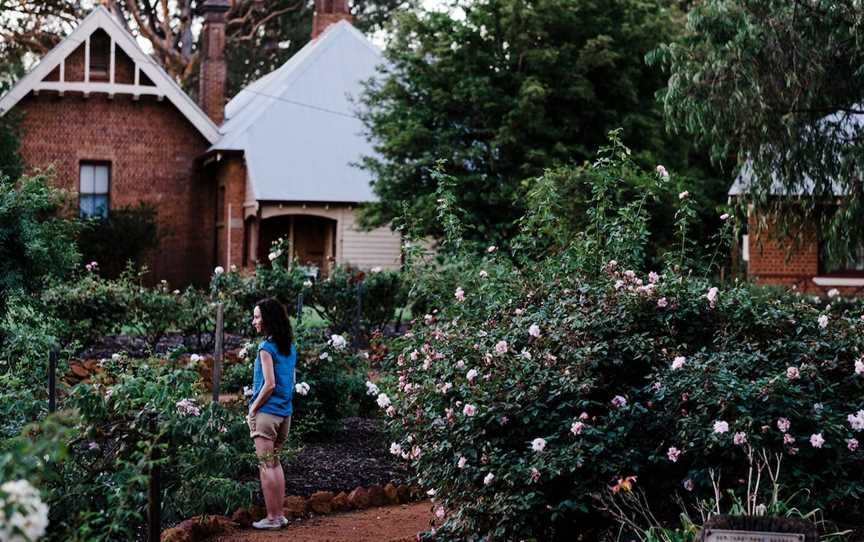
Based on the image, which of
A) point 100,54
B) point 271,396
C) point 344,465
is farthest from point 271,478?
point 100,54

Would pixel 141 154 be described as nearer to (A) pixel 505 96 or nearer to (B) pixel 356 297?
(A) pixel 505 96

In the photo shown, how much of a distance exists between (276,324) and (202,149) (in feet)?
94.3

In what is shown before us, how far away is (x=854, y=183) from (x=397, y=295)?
23.9 feet

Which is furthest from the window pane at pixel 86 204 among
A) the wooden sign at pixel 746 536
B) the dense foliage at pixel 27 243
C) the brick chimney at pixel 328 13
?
the wooden sign at pixel 746 536

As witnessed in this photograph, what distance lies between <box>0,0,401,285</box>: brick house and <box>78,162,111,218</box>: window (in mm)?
37

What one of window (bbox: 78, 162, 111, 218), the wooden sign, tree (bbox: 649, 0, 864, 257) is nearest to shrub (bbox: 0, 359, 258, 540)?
the wooden sign

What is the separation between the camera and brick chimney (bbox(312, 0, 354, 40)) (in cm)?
4009

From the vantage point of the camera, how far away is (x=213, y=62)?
38.1m

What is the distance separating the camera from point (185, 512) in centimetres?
922

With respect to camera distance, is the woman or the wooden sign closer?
the wooden sign

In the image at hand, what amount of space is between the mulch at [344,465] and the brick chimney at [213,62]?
87.2 feet

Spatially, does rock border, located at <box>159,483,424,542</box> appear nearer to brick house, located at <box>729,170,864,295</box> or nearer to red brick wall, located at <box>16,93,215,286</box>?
brick house, located at <box>729,170,864,295</box>

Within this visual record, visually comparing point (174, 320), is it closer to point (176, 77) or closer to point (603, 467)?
point (603, 467)

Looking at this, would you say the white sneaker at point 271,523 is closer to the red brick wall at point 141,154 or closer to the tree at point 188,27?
the red brick wall at point 141,154
